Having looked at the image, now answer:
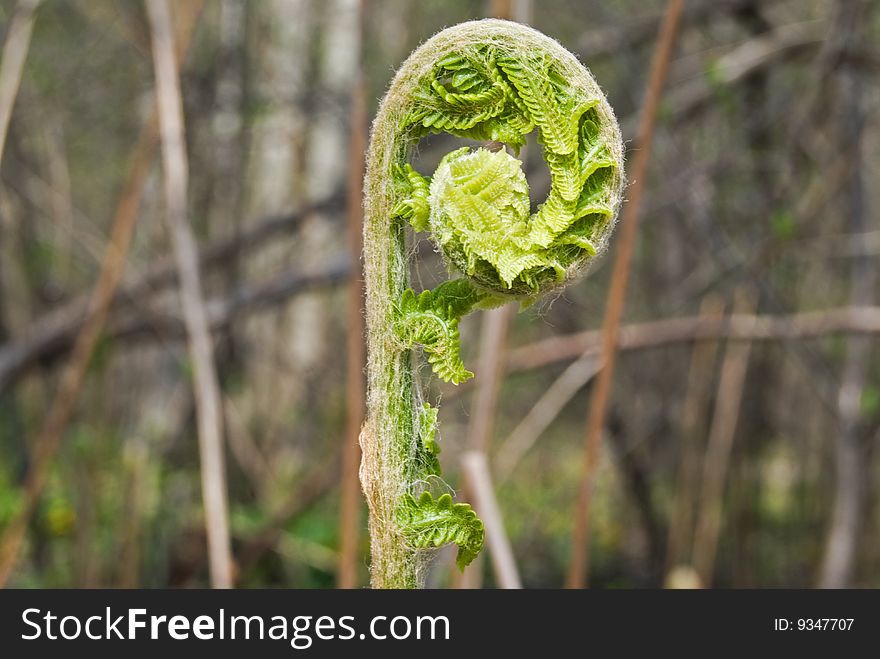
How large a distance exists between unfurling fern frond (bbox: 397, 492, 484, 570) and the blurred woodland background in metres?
0.88

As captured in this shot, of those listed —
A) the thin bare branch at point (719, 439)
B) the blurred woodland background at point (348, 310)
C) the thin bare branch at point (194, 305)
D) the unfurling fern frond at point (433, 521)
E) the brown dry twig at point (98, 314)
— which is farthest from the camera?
the thin bare branch at point (719, 439)

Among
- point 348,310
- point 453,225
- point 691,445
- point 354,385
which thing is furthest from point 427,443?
point 691,445

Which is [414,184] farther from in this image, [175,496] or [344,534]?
[175,496]

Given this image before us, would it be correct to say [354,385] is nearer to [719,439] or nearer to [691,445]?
[719,439]

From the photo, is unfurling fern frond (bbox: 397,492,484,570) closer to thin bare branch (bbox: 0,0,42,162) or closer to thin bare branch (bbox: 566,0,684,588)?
thin bare branch (bbox: 566,0,684,588)

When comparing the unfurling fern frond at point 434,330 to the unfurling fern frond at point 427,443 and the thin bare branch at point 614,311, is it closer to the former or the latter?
the unfurling fern frond at point 427,443

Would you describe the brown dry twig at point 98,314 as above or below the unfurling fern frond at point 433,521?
above

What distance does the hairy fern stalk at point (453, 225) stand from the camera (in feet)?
2.60

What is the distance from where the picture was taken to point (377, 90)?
503 centimetres

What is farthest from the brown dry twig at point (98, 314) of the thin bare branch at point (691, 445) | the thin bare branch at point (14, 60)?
the thin bare branch at point (691, 445)

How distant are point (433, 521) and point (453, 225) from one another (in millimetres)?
252

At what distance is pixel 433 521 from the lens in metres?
0.79

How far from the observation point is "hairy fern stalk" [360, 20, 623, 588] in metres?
0.79

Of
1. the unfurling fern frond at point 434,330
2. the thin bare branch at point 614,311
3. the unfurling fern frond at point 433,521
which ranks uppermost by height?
the thin bare branch at point 614,311
